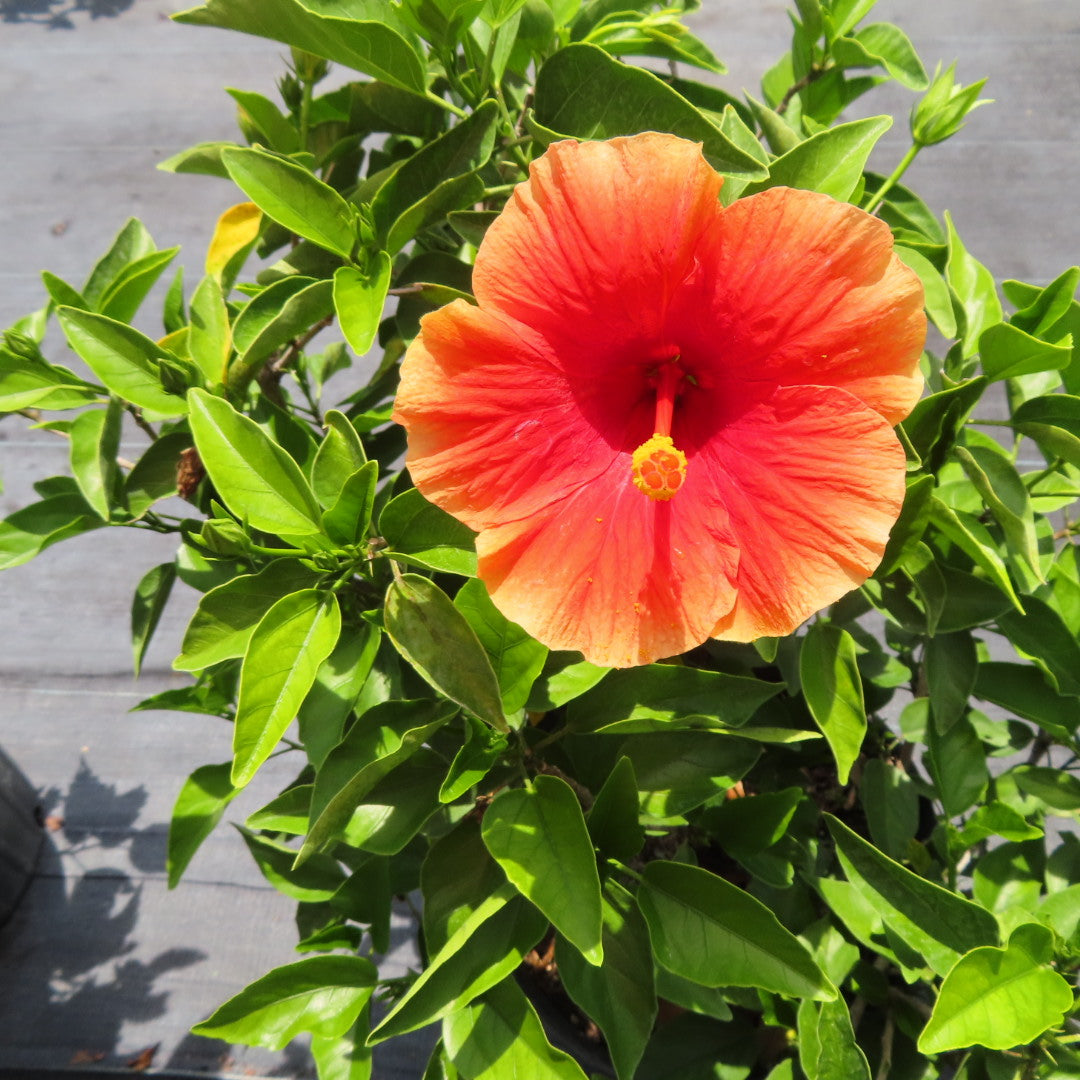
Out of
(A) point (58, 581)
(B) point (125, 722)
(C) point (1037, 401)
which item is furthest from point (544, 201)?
(A) point (58, 581)

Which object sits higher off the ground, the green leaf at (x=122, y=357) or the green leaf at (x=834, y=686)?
the green leaf at (x=122, y=357)

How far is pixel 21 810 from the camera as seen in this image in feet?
4.89

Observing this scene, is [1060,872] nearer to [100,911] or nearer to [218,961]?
[218,961]

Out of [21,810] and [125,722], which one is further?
[125,722]

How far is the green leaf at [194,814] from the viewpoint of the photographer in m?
0.89

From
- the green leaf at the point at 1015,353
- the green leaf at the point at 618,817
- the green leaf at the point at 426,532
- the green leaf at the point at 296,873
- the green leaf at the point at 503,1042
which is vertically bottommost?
the green leaf at the point at 296,873

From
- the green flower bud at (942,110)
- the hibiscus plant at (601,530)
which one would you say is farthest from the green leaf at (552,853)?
the green flower bud at (942,110)

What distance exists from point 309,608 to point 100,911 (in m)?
1.12

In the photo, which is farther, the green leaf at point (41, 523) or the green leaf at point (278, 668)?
the green leaf at point (41, 523)

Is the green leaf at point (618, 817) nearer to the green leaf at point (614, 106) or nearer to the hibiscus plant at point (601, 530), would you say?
the hibiscus plant at point (601, 530)

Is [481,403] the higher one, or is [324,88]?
[481,403]

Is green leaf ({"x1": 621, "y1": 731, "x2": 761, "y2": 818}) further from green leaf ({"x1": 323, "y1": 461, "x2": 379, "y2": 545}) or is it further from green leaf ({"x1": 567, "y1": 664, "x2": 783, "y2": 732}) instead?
green leaf ({"x1": 323, "y1": 461, "x2": 379, "y2": 545})

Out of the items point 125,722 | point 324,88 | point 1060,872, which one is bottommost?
point 125,722

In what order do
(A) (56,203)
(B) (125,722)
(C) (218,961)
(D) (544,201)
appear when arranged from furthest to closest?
(A) (56,203) → (B) (125,722) → (C) (218,961) → (D) (544,201)
